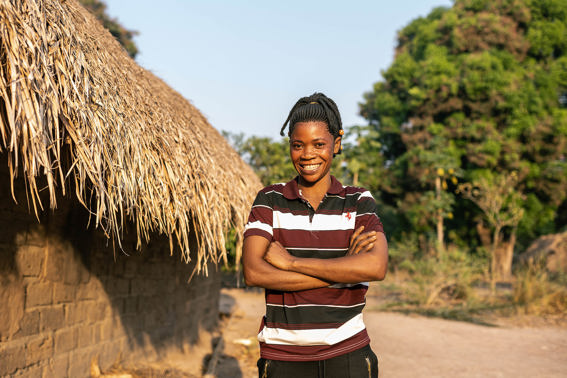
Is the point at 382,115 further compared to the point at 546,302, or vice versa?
the point at 382,115

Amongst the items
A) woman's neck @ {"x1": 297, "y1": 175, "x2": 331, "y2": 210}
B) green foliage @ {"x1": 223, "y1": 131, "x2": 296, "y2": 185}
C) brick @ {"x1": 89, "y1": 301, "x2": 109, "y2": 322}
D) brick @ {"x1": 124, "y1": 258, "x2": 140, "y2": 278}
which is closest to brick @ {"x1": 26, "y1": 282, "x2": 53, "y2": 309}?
brick @ {"x1": 89, "y1": 301, "x2": 109, "y2": 322}

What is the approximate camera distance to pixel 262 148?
47.9 feet

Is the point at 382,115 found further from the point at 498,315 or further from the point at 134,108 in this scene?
the point at 134,108

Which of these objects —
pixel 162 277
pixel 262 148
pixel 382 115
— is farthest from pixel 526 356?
pixel 382 115

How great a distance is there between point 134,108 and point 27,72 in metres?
1.29

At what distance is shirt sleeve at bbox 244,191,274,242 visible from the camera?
2004mm

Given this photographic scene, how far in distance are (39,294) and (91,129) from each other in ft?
5.22

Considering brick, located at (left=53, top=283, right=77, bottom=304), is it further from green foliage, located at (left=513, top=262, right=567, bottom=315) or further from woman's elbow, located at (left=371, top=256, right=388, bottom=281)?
green foliage, located at (left=513, top=262, right=567, bottom=315)

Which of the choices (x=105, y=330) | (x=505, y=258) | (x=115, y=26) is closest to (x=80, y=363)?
(x=105, y=330)

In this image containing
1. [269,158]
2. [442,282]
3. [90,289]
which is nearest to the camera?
[90,289]

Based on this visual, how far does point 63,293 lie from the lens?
157 inches

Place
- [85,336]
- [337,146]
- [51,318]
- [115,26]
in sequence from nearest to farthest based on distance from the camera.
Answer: [337,146], [51,318], [85,336], [115,26]

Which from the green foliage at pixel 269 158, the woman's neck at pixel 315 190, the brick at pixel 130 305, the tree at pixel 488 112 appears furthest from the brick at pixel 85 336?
the tree at pixel 488 112

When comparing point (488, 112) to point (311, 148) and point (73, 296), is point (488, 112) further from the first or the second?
point (311, 148)
